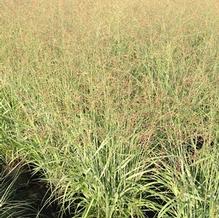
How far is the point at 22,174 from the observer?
2.76 metres

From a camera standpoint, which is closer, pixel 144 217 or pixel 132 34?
pixel 144 217

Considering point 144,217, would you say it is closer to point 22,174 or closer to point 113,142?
point 113,142

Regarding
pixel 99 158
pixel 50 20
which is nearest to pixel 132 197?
pixel 99 158

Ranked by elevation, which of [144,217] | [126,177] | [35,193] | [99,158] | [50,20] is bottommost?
[35,193]

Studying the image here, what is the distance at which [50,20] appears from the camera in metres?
3.79

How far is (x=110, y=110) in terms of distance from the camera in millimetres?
2215

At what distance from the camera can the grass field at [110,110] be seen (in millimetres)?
2025

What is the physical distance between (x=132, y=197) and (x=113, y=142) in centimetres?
31

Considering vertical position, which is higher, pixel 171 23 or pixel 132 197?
pixel 171 23

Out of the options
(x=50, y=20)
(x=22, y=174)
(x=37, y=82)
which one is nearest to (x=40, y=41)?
(x=50, y=20)

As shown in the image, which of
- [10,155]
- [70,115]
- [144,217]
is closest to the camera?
A: [144,217]

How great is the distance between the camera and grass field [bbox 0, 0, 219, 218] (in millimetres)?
2025

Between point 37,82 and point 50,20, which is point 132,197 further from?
point 50,20

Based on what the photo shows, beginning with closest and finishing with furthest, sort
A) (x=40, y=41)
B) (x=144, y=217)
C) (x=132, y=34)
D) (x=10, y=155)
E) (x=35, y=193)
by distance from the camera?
1. (x=144, y=217)
2. (x=35, y=193)
3. (x=10, y=155)
4. (x=40, y=41)
5. (x=132, y=34)
